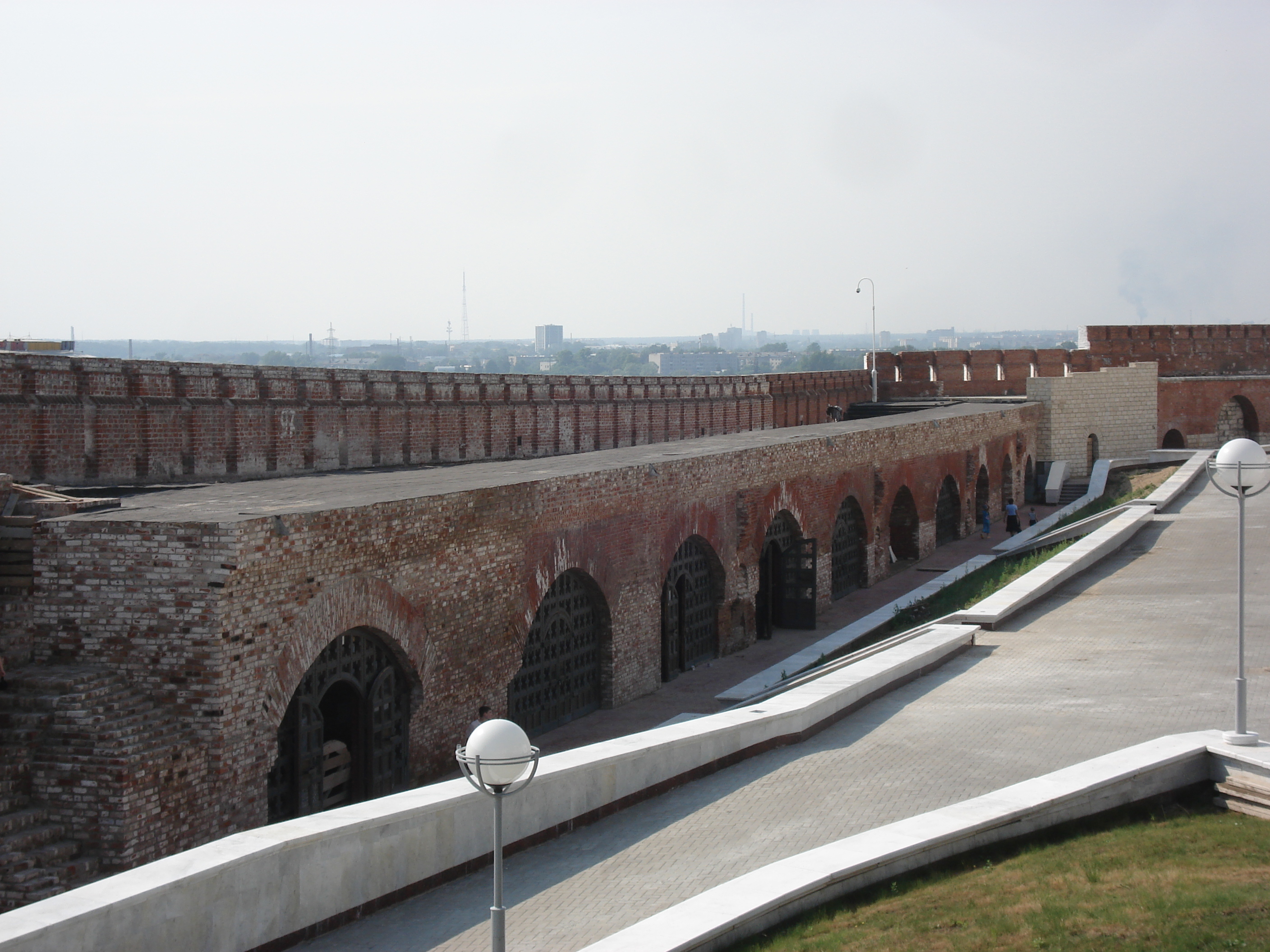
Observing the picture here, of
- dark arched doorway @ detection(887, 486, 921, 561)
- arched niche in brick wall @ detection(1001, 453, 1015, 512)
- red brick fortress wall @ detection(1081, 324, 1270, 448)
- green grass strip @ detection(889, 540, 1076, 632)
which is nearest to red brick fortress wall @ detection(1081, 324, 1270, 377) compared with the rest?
red brick fortress wall @ detection(1081, 324, 1270, 448)

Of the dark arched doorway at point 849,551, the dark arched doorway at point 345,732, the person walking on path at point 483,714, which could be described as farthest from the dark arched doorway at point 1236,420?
the dark arched doorway at point 345,732

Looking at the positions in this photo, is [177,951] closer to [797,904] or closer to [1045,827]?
[797,904]

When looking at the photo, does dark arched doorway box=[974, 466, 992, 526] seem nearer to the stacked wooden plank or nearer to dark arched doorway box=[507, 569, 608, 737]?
dark arched doorway box=[507, 569, 608, 737]

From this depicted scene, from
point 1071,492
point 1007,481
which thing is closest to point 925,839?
point 1007,481

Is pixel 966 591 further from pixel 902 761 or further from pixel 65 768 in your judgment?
pixel 65 768

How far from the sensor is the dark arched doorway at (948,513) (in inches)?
998

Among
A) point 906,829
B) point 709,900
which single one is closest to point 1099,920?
point 906,829

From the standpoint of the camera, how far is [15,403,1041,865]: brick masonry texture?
25.2 feet

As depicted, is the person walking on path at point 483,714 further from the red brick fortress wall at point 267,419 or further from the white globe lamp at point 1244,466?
the red brick fortress wall at point 267,419

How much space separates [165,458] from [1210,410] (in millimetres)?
33051

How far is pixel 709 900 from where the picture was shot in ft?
17.8

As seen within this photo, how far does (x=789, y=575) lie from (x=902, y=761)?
9927mm

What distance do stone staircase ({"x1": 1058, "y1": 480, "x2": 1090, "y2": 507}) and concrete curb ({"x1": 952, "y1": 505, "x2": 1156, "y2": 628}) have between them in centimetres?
1434

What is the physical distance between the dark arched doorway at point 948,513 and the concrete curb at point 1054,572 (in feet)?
22.7
